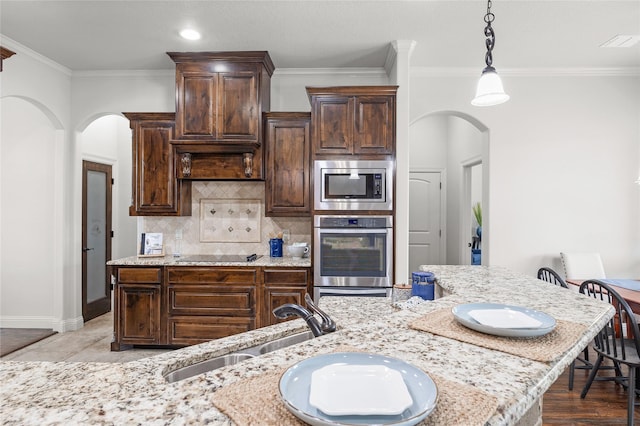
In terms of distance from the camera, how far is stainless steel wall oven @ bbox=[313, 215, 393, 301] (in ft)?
10.9

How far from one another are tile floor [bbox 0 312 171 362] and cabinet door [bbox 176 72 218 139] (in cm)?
209

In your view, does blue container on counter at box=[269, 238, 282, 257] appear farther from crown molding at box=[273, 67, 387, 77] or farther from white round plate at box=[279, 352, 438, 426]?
white round plate at box=[279, 352, 438, 426]

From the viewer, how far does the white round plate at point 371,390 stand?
599 millimetres

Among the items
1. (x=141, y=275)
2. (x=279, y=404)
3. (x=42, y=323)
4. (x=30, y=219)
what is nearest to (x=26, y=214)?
(x=30, y=219)

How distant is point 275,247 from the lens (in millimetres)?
3812

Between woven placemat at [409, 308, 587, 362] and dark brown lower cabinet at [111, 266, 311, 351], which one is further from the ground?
woven placemat at [409, 308, 587, 362]

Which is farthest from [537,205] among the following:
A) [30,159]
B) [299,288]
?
[30,159]

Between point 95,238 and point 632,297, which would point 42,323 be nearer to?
point 95,238

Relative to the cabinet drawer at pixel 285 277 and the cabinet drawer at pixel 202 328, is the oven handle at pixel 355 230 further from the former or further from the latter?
the cabinet drawer at pixel 202 328

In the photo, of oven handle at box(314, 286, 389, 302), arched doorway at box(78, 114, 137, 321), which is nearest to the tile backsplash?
oven handle at box(314, 286, 389, 302)

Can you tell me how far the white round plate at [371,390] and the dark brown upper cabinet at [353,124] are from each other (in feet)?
8.85

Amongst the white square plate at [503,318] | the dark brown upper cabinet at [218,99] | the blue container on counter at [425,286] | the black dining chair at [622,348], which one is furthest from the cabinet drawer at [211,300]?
the black dining chair at [622,348]

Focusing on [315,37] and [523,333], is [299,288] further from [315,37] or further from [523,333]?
[523,333]

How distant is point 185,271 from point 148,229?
95 cm
